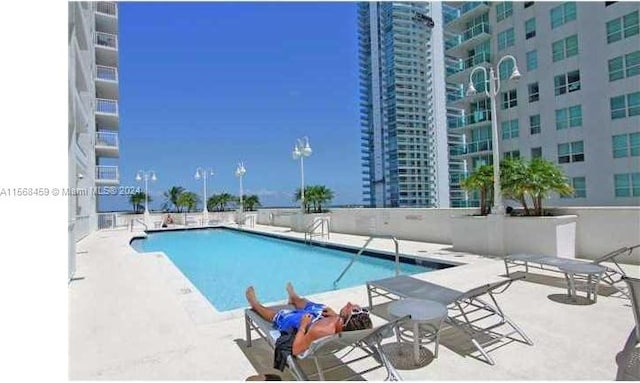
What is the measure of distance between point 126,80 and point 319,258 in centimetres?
2547

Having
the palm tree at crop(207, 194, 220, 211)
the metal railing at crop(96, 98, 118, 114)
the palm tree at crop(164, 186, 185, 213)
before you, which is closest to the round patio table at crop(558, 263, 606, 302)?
the metal railing at crop(96, 98, 118, 114)

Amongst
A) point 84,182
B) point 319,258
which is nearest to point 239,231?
point 84,182

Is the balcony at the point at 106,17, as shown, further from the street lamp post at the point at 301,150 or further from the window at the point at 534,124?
the window at the point at 534,124

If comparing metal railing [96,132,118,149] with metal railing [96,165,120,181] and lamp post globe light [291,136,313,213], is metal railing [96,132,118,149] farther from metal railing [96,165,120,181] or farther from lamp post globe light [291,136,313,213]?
lamp post globe light [291,136,313,213]

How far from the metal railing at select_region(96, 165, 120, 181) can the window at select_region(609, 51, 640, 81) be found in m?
28.8

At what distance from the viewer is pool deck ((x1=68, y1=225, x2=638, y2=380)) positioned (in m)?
2.94

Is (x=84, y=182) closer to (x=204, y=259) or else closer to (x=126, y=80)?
(x=204, y=259)

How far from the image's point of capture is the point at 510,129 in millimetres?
22984

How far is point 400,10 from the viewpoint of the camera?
168 ft

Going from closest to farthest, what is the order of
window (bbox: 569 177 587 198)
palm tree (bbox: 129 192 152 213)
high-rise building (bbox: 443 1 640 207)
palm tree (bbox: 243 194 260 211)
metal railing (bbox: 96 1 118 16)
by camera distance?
high-rise building (bbox: 443 1 640 207) < window (bbox: 569 177 587 198) < metal railing (bbox: 96 1 118 16) < palm tree (bbox: 129 192 152 213) < palm tree (bbox: 243 194 260 211)

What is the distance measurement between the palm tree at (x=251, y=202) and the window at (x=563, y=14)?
25.6 meters

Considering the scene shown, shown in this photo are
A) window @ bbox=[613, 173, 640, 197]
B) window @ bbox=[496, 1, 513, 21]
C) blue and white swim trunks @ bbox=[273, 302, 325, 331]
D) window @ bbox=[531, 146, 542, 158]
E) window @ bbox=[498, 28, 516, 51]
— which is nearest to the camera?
blue and white swim trunks @ bbox=[273, 302, 325, 331]

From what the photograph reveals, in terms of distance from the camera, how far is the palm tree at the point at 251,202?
107ft

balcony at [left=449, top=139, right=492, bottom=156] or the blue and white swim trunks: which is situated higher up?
balcony at [left=449, top=139, right=492, bottom=156]
